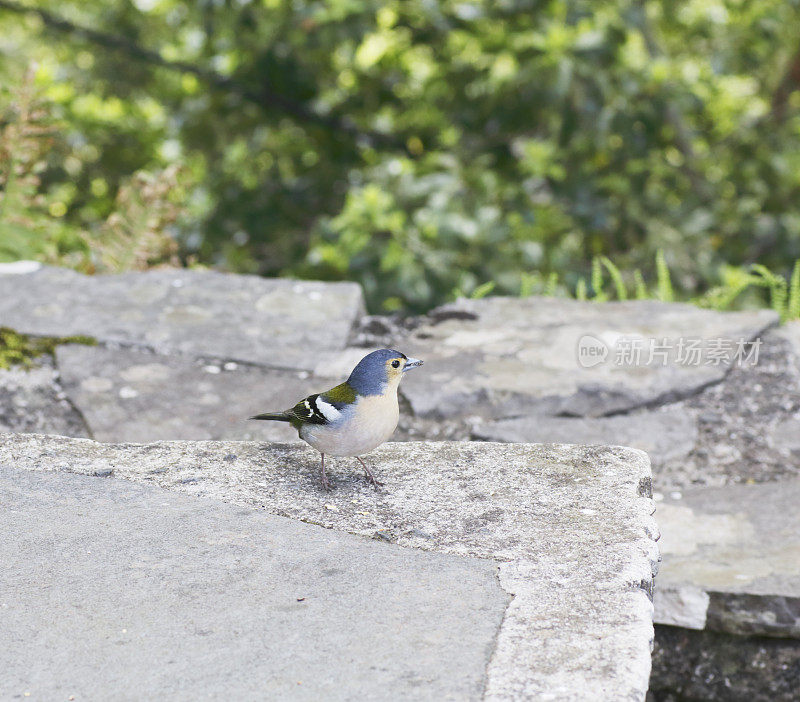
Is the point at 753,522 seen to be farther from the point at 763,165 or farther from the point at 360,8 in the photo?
the point at 763,165

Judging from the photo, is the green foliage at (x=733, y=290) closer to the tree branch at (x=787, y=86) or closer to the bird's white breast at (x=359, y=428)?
the tree branch at (x=787, y=86)

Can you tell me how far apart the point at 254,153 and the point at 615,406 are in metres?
3.72

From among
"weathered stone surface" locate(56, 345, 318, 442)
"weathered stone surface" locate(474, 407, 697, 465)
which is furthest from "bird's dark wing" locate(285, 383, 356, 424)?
"weathered stone surface" locate(474, 407, 697, 465)

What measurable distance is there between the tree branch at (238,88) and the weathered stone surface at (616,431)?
3409mm

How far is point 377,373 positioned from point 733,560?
3.37 ft

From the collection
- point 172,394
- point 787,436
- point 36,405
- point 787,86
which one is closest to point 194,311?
point 172,394

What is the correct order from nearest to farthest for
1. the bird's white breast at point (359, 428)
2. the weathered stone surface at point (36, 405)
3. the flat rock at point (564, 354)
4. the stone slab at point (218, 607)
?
the stone slab at point (218, 607), the bird's white breast at point (359, 428), the weathered stone surface at point (36, 405), the flat rock at point (564, 354)

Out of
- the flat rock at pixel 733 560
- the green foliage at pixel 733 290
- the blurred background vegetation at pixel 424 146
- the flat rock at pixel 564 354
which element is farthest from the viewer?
the blurred background vegetation at pixel 424 146

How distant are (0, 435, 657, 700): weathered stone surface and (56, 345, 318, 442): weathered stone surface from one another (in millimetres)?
514

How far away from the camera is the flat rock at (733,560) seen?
94.3 inches

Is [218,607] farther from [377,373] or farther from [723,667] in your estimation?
[723,667]

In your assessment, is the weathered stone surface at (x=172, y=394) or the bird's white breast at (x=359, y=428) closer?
the bird's white breast at (x=359, y=428)

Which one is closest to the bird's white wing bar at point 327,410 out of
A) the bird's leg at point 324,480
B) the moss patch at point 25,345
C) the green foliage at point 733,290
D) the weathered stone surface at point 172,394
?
the bird's leg at point 324,480

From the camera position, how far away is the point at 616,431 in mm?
3070
